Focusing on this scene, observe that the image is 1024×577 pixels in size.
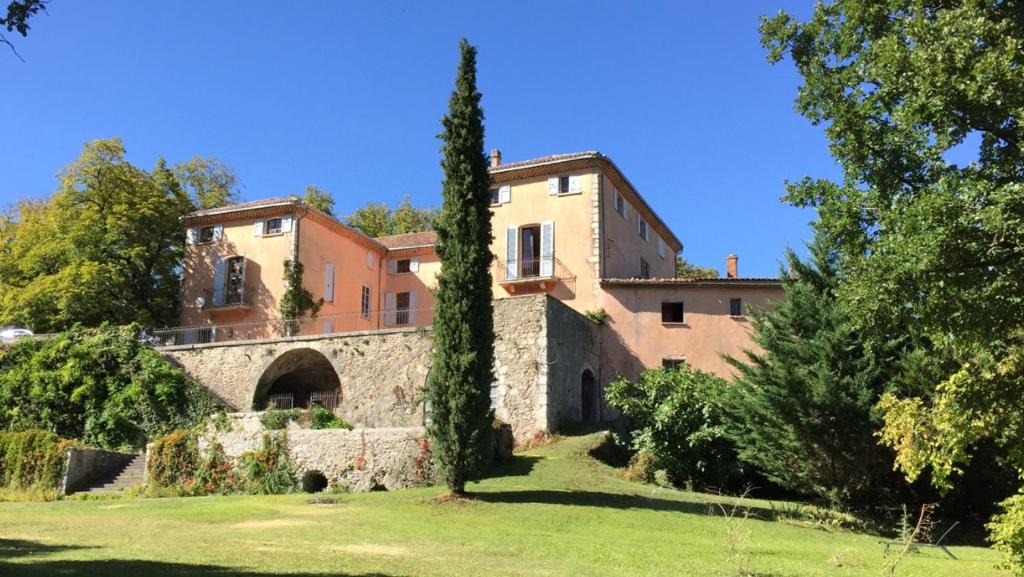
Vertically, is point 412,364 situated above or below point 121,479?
above

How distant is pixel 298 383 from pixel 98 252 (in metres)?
11.2

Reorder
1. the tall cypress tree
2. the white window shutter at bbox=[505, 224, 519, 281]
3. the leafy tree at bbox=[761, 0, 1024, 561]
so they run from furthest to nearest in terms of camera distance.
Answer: the white window shutter at bbox=[505, 224, 519, 281] → the tall cypress tree → the leafy tree at bbox=[761, 0, 1024, 561]

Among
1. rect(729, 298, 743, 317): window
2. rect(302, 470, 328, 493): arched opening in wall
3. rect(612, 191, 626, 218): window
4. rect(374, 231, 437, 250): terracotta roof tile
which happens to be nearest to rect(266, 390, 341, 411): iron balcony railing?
rect(302, 470, 328, 493): arched opening in wall

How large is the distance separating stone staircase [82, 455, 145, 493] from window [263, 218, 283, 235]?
1281 centimetres

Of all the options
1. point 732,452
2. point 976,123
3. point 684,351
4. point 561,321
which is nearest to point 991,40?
point 976,123

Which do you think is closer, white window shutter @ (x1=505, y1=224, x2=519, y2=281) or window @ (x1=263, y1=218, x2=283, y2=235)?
white window shutter @ (x1=505, y1=224, x2=519, y2=281)

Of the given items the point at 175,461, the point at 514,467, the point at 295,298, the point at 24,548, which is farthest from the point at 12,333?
the point at 24,548

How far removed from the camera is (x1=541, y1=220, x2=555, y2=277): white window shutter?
3219 centimetres

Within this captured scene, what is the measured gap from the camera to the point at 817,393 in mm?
19312

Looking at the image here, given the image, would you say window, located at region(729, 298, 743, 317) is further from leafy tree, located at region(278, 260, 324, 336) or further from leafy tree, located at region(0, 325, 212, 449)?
leafy tree, located at region(0, 325, 212, 449)

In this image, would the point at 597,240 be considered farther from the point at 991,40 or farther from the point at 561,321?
the point at 991,40

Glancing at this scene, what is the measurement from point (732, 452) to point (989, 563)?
32.9 ft

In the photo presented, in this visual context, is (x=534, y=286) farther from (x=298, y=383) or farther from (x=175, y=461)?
(x=175, y=461)

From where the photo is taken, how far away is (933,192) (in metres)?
11.1
